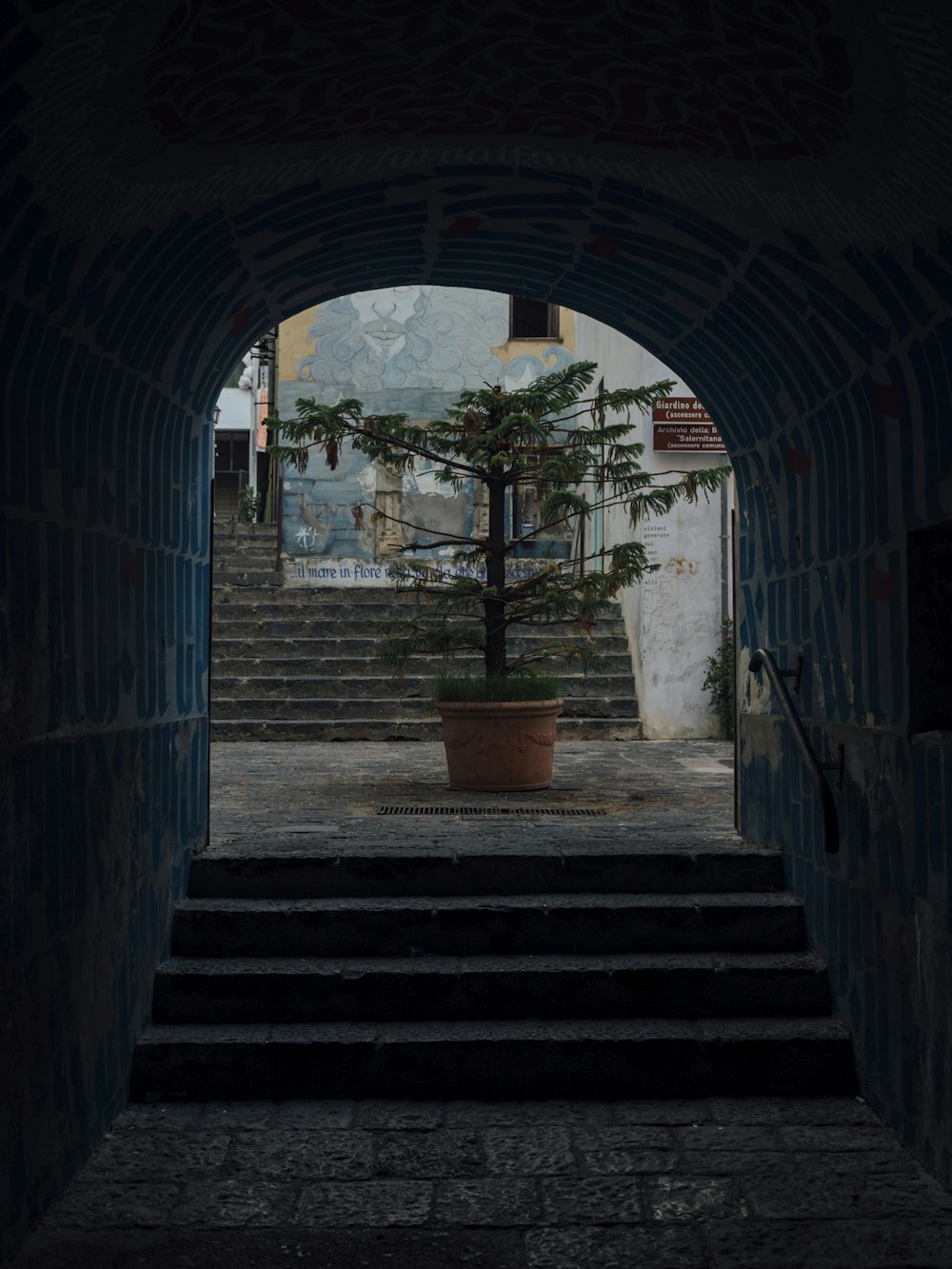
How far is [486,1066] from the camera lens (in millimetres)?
4160

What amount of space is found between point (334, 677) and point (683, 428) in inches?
154

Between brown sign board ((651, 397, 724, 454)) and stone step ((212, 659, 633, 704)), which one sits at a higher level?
brown sign board ((651, 397, 724, 454))

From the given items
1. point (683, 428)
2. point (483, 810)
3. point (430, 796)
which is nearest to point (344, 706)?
point (683, 428)

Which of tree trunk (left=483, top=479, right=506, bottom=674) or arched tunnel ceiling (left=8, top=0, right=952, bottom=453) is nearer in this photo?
arched tunnel ceiling (left=8, top=0, right=952, bottom=453)

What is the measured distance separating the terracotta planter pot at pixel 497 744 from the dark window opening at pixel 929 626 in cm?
391

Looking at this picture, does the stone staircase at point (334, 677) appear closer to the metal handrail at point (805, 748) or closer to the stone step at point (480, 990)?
the metal handrail at point (805, 748)

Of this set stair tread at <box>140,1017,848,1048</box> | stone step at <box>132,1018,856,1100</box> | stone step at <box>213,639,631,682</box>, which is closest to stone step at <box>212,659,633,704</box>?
stone step at <box>213,639,631,682</box>

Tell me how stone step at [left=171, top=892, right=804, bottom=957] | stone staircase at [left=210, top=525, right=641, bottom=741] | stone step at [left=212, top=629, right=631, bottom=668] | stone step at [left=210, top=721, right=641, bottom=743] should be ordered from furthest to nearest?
stone step at [left=212, top=629, right=631, bottom=668] < stone staircase at [left=210, top=525, right=641, bottom=741] < stone step at [left=210, top=721, right=641, bottom=743] < stone step at [left=171, top=892, right=804, bottom=957]

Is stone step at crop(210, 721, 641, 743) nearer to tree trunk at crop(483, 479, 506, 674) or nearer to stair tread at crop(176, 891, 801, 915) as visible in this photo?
tree trunk at crop(483, 479, 506, 674)

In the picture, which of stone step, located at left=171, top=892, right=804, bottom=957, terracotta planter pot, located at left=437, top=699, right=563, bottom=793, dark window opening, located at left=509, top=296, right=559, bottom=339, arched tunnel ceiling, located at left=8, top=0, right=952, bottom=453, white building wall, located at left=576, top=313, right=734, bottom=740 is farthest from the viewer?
dark window opening, located at left=509, top=296, right=559, bottom=339

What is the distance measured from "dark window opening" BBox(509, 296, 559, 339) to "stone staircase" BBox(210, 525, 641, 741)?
5021 mm

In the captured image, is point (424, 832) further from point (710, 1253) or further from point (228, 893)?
point (710, 1253)

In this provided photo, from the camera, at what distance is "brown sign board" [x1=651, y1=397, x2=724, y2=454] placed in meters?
11.6

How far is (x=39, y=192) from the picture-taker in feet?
9.73
